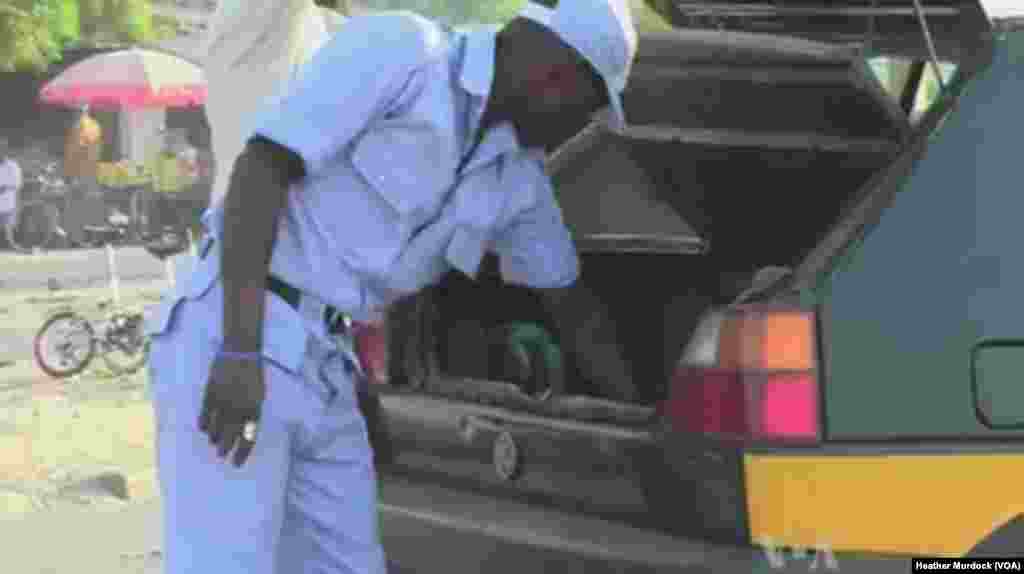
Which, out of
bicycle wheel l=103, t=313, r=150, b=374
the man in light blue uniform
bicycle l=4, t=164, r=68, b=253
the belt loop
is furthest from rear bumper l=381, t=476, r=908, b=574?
bicycle l=4, t=164, r=68, b=253

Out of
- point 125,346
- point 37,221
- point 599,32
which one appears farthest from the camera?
point 37,221

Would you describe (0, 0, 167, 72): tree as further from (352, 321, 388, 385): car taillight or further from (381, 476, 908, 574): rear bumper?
(381, 476, 908, 574): rear bumper

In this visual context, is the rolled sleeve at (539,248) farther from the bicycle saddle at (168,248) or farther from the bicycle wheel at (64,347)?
the bicycle wheel at (64,347)

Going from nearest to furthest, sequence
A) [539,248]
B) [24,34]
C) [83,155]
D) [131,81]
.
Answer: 1. [539,248]
2. [131,81]
3. [83,155]
4. [24,34]

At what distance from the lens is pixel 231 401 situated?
341 centimetres

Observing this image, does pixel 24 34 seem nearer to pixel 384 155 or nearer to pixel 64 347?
pixel 64 347

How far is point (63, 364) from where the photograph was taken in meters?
12.0

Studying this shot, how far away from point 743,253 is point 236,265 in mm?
2009

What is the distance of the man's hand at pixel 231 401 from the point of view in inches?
134

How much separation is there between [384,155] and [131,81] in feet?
75.9

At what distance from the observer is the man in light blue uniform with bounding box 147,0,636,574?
11.3ft

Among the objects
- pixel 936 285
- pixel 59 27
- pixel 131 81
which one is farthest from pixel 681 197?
pixel 59 27

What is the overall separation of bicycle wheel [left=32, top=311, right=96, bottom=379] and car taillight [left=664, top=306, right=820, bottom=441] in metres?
8.68

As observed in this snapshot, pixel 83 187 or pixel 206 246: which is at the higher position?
pixel 206 246
